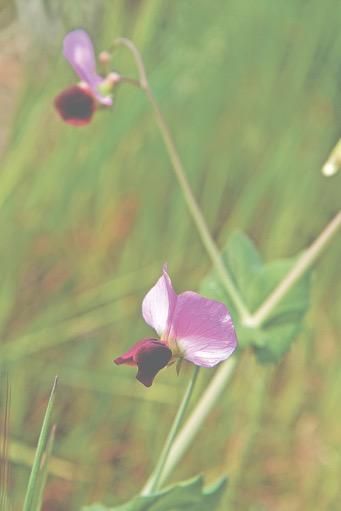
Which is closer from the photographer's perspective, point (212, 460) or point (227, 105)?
point (212, 460)

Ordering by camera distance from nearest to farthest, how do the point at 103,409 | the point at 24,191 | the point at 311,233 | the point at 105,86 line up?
the point at 105,86 → the point at 103,409 → the point at 24,191 → the point at 311,233

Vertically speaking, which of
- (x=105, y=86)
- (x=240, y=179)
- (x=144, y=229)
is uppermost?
(x=105, y=86)

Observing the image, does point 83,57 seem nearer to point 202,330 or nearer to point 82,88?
point 82,88

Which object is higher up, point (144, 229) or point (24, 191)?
point (24, 191)

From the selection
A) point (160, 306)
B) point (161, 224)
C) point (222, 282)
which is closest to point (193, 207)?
point (222, 282)

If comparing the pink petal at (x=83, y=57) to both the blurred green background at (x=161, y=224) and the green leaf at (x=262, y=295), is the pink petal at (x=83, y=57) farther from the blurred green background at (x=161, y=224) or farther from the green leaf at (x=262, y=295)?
the blurred green background at (x=161, y=224)

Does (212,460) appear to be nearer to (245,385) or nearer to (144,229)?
(245,385)

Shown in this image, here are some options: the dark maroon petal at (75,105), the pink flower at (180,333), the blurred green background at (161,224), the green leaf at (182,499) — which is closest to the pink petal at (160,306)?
the pink flower at (180,333)

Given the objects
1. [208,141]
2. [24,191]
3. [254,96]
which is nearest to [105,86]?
[24,191]
